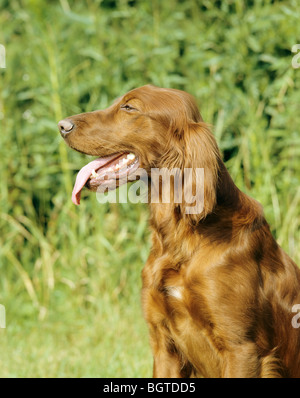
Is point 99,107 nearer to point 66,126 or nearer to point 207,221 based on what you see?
point 66,126

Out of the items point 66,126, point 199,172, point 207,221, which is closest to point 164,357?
point 207,221

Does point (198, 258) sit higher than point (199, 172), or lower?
lower

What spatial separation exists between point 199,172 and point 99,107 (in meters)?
2.28

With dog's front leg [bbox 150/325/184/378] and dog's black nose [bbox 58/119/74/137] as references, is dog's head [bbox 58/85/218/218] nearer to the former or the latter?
dog's black nose [bbox 58/119/74/137]

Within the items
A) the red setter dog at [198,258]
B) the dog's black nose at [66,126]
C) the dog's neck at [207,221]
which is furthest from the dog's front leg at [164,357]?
the dog's black nose at [66,126]

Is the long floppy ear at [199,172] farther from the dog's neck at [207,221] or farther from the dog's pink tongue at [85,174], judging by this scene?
the dog's pink tongue at [85,174]

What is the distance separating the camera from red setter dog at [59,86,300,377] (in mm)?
2555

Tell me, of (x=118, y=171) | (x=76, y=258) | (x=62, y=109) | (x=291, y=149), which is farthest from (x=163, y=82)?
(x=118, y=171)

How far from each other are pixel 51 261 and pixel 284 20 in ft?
8.40

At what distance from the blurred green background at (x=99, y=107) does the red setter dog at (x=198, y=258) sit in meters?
1.56

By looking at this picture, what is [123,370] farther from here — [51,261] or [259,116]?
[259,116]

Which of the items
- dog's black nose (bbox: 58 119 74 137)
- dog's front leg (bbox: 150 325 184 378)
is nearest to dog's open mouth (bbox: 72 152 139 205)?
dog's black nose (bbox: 58 119 74 137)

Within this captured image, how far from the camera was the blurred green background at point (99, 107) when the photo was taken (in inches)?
176

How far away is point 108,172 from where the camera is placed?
111 inches
